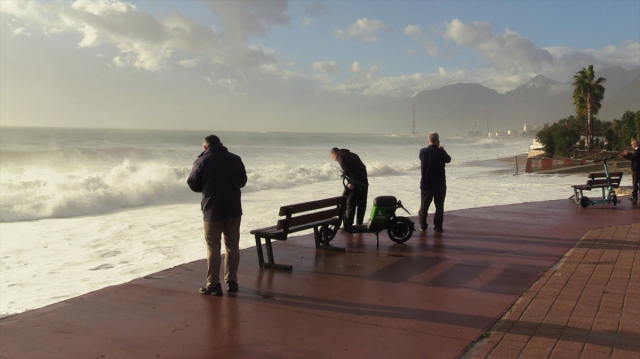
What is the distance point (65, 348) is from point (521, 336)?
12.0 ft

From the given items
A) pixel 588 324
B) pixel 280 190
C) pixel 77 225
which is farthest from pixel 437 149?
pixel 280 190

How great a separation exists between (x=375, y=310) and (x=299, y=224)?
96.3 inches

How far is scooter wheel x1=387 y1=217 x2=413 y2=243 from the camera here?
816 cm

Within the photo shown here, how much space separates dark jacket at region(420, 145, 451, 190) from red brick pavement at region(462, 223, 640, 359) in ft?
8.20

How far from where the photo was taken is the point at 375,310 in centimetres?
507

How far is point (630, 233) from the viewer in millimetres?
8672

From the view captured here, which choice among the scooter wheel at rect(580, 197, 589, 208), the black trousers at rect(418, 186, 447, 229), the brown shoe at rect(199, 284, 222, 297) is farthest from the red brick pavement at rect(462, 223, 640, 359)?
the scooter wheel at rect(580, 197, 589, 208)

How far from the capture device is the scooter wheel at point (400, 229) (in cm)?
816

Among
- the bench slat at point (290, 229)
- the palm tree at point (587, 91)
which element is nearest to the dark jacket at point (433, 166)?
the bench slat at point (290, 229)

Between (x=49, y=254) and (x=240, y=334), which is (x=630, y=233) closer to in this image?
(x=240, y=334)

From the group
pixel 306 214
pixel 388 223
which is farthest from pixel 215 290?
pixel 388 223

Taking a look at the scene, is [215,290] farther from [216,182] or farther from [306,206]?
[306,206]

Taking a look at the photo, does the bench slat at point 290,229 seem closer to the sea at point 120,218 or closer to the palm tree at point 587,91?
the sea at point 120,218

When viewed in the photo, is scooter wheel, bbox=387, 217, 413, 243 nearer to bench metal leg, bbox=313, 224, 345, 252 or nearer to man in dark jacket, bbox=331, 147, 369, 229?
man in dark jacket, bbox=331, 147, 369, 229
